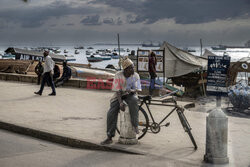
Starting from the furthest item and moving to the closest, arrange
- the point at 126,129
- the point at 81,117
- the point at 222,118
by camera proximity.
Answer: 1. the point at 81,117
2. the point at 126,129
3. the point at 222,118

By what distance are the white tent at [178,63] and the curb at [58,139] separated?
19651 mm

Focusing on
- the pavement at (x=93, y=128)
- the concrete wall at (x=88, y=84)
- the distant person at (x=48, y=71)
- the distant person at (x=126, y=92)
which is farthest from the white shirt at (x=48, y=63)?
the distant person at (x=126, y=92)

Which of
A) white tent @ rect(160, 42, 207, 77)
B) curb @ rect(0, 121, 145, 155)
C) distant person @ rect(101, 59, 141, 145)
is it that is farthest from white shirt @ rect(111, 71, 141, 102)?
white tent @ rect(160, 42, 207, 77)

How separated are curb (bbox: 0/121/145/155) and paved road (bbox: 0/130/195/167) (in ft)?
0.42

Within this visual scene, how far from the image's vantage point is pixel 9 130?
8.19 metres

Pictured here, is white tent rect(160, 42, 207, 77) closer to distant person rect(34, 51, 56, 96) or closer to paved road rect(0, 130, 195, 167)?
distant person rect(34, 51, 56, 96)

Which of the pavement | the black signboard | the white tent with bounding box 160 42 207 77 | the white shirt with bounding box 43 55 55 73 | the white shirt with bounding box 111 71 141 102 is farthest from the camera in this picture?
the white tent with bounding box 160 42 207 77

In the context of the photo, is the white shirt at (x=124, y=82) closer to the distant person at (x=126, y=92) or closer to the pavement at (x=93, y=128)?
the distant person at (x=126, y=92)

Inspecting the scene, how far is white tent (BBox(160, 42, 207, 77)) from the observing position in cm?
2647

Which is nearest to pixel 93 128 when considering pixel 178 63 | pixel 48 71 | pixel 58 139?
pixel 58 139

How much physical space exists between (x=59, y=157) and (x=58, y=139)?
47.1 inches

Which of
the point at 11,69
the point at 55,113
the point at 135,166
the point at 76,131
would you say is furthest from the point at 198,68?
the point at 135,166

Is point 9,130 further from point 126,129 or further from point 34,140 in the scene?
point 126,129

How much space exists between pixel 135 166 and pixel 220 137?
1344 millimetres
